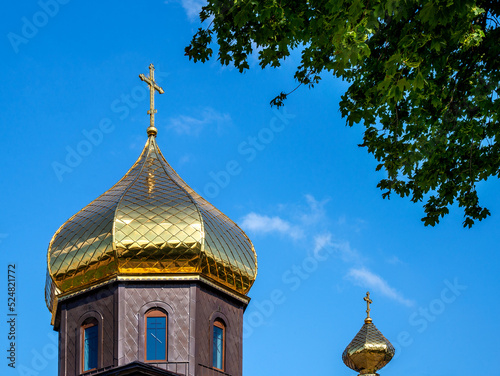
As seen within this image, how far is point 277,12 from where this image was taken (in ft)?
30.7

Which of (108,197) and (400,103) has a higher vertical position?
(108,197)

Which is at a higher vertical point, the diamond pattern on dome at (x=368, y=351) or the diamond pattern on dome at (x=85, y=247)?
the diamond pattern on dome at (x=85, y=247)

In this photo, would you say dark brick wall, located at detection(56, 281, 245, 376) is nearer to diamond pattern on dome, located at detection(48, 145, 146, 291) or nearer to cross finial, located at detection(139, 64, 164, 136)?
diamond pattern on dome, located at detection(48, 145, 146, 291)

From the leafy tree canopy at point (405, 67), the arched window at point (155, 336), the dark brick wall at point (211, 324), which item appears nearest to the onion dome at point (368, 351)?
the dark brick wall at point (211, 324)

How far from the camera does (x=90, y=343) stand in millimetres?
17734

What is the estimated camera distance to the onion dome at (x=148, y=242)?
17844 mm

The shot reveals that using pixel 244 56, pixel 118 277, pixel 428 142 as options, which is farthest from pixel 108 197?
pixel 428 142

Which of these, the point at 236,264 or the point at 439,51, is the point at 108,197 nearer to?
the point at 236,264

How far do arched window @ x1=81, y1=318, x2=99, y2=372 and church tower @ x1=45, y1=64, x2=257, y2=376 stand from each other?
19 millimetres

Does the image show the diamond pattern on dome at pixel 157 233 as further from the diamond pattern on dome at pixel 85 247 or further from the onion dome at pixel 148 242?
the diamond pattern on dome at pixel 85 247

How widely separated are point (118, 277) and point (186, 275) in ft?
4.29

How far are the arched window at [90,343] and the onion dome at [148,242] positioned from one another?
75cm

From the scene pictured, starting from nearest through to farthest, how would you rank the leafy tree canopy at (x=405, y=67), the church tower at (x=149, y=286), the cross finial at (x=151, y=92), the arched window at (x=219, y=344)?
the leafy tree canopy at (x=405, y=67), the church tower at (x=149, y=286), the arched window at (x=219, y=344), the cross finial at (x=151, y=92)

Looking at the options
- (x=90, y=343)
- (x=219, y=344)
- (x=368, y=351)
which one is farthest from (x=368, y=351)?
(x=90, y=343)
